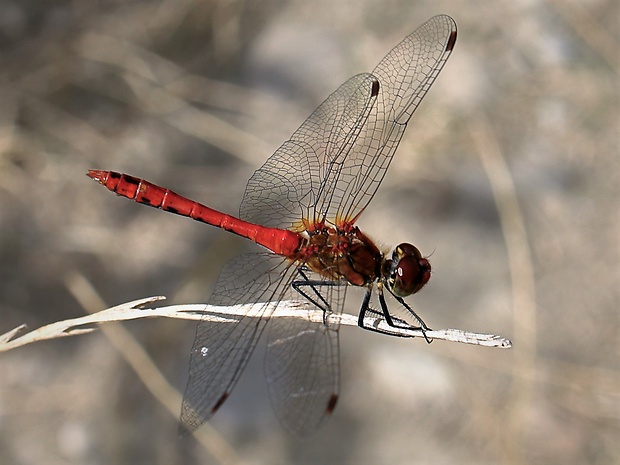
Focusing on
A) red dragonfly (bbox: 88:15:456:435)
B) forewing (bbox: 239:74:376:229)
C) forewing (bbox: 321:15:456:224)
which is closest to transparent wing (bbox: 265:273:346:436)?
red dragonfly (bbox: 88:15:456:435)

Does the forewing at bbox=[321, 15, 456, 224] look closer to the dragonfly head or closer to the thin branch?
the dragonfly head

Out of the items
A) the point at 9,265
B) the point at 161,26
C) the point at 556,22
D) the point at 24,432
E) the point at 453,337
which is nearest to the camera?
the point at 453,337

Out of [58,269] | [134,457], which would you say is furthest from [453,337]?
[58,269]

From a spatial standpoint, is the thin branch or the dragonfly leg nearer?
the thin branch

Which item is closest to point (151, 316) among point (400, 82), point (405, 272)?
point (405, 272)

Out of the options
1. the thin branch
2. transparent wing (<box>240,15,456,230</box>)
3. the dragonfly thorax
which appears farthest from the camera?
transparent wing (<box>240,15,456,230</box>)

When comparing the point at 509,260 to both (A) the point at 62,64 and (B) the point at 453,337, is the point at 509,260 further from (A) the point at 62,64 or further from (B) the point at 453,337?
(A) the point at 62,64

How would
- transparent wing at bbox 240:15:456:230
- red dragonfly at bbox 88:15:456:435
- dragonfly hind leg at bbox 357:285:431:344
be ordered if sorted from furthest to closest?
transparent wing at bbox 240:15:456:230, red dragonfly at bbox 88:15:456:435, dragonfly hind leg at bbox 357:285:431:344

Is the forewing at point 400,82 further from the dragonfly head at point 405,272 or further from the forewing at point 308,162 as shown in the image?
the dragonfly head at point 405,272

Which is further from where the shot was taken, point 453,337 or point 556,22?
point 556,22

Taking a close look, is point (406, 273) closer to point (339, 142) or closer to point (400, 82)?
point (339, 142)
